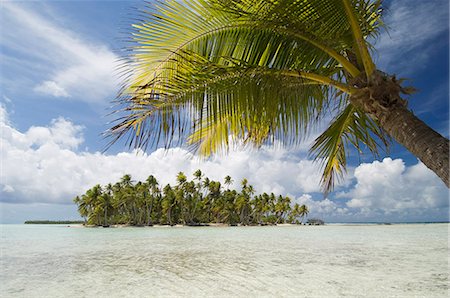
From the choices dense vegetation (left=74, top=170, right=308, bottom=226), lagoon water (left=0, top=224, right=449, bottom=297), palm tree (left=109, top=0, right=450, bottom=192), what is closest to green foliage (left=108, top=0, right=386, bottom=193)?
palm tree (left=109, top=0, right=450, bottom=192)

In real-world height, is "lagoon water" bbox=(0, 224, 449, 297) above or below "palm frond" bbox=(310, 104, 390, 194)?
below

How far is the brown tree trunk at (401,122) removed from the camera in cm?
183

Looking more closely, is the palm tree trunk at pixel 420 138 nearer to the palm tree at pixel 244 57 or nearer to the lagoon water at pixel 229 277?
the palm tree at pixel 244 57

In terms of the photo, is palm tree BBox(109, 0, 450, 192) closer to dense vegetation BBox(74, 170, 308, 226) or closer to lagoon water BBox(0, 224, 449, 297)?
lagoon water BBox(0, 224, 449, 297)

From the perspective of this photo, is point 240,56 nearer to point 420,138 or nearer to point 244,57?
point 244,57

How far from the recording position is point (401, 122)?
7.12ft

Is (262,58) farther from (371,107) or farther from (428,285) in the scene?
(428,285)

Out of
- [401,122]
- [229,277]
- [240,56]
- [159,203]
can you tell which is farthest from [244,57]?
[159,203]

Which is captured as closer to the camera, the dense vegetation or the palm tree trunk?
the palm tree trunk

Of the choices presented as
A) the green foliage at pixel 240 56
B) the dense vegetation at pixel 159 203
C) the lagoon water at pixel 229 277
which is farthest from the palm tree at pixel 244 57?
the dense vegetation at pixel 159 203

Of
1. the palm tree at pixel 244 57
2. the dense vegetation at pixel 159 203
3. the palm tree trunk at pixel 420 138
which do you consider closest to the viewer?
the palm tree trunk at pixel 420 138

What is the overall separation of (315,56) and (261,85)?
58cm

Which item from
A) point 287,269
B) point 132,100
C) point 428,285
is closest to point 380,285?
point 428,285

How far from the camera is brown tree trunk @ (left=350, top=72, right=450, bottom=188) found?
183cm
